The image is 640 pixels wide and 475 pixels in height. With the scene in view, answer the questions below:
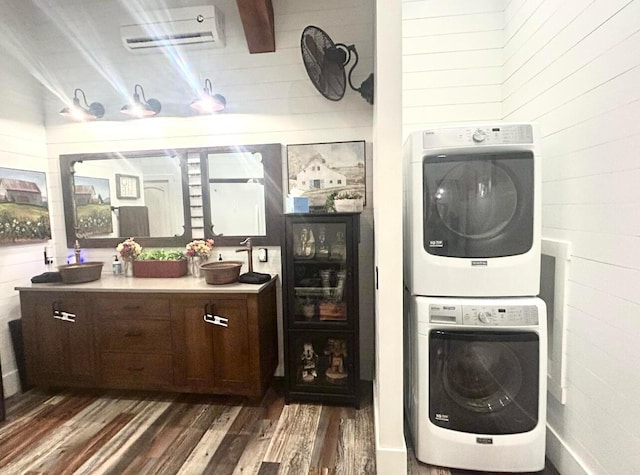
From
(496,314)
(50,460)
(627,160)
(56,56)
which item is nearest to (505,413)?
(496,314)

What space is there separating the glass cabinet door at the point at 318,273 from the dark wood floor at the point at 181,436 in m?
0.66

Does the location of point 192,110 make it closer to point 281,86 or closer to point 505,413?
point 281,86

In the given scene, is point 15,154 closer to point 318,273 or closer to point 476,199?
point 318,273

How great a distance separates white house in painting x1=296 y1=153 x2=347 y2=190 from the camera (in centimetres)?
268

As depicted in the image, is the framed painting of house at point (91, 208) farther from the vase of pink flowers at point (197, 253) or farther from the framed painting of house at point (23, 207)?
the vase of pink flowers at point (197, 253)

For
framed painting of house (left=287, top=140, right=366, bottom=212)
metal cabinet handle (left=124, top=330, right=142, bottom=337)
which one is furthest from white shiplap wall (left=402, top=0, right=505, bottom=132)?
metal cabinet handle (left=124, top=330, right=142, bottom=337)

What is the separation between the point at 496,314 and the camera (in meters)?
1.73

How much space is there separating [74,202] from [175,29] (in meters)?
1.72

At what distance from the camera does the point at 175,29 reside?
2.62 m

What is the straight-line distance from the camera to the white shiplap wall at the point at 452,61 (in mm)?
2361

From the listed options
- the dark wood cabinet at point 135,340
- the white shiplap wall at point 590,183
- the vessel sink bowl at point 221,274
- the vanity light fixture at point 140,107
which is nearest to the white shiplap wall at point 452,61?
the white shiplap wall at point 590,183

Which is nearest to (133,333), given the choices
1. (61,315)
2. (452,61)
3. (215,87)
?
(61,315)

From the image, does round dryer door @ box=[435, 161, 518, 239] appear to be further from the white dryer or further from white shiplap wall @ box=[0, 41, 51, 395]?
white shiplap wall @ box=[0, 41, 51, 395]

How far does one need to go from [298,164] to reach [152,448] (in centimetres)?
212
